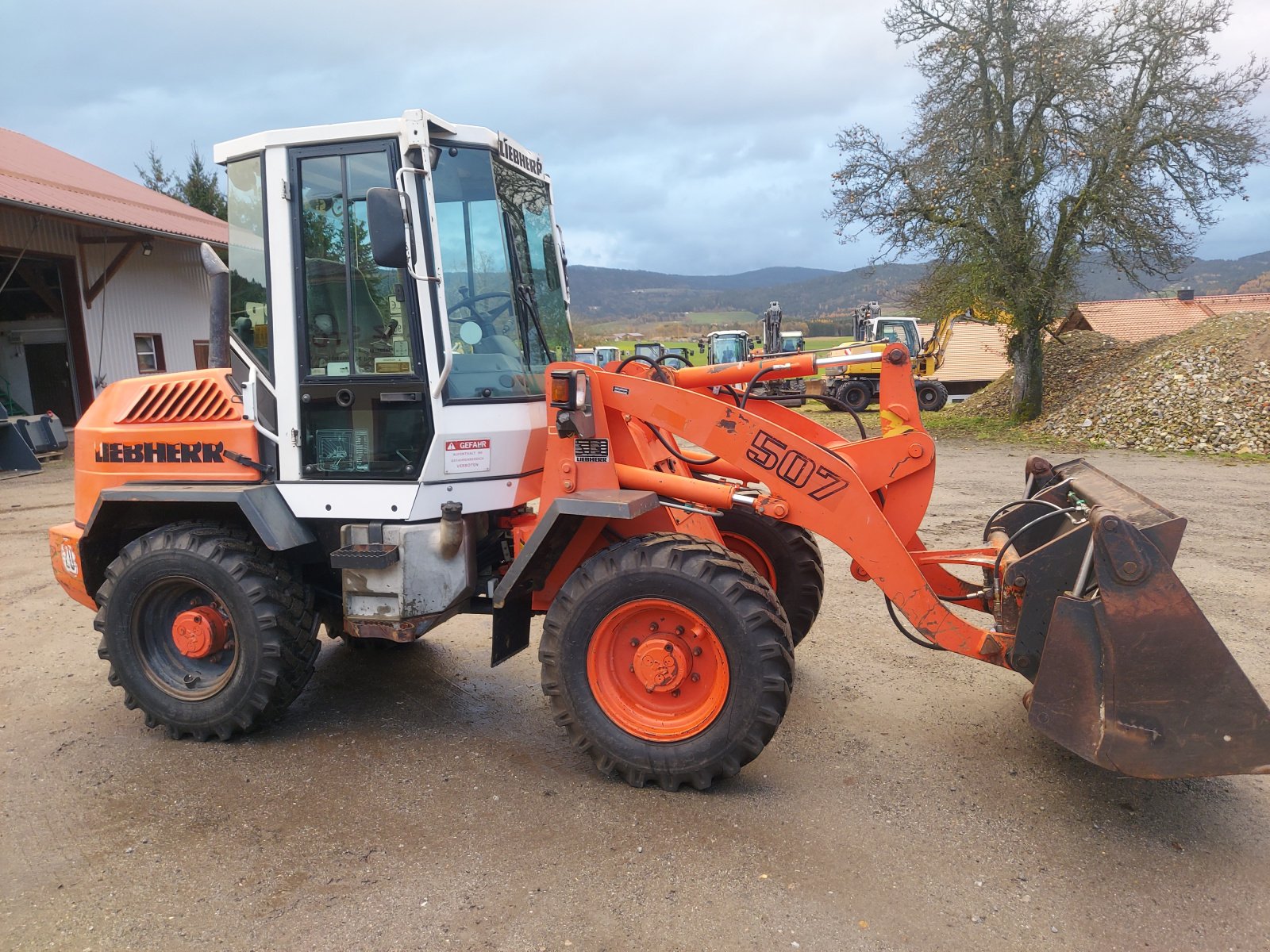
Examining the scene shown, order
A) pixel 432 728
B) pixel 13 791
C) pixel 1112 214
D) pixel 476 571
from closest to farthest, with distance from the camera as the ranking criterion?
pixel 13 791, pixel 476 571, pixel 432 728, pixel 1112 214

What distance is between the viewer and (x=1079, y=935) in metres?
2.71

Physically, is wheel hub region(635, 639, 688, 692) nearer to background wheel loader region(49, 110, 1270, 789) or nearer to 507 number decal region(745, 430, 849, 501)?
background wheel loader region(49, 110, 1270, 789)

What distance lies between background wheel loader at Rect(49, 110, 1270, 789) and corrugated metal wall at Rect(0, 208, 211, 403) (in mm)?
14536

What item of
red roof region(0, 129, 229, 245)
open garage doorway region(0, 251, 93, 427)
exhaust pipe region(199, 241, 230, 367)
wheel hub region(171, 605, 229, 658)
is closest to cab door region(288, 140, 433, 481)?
exhaust pipe region(199, 241, 230, 367)

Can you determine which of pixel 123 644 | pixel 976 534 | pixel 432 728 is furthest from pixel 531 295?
pixel 976 534

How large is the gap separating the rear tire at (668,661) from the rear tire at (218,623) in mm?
1313

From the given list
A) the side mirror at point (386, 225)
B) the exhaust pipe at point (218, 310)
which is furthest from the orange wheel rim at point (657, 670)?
the exhaust pipe at point (218, 310)

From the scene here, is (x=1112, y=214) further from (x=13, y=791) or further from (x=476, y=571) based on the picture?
(x=13, y=791)

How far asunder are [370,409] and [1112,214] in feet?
56.2

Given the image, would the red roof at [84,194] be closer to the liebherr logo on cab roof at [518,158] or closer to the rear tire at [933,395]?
the liebherr logo on cab roof at [518,158]

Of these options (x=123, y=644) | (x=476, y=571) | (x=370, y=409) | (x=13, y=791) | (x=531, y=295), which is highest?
(x=531, y=295)

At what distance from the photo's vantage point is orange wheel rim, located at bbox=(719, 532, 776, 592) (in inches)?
189

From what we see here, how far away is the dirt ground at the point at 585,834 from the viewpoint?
282 cm

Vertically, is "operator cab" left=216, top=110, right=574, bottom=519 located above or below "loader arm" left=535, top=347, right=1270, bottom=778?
above
